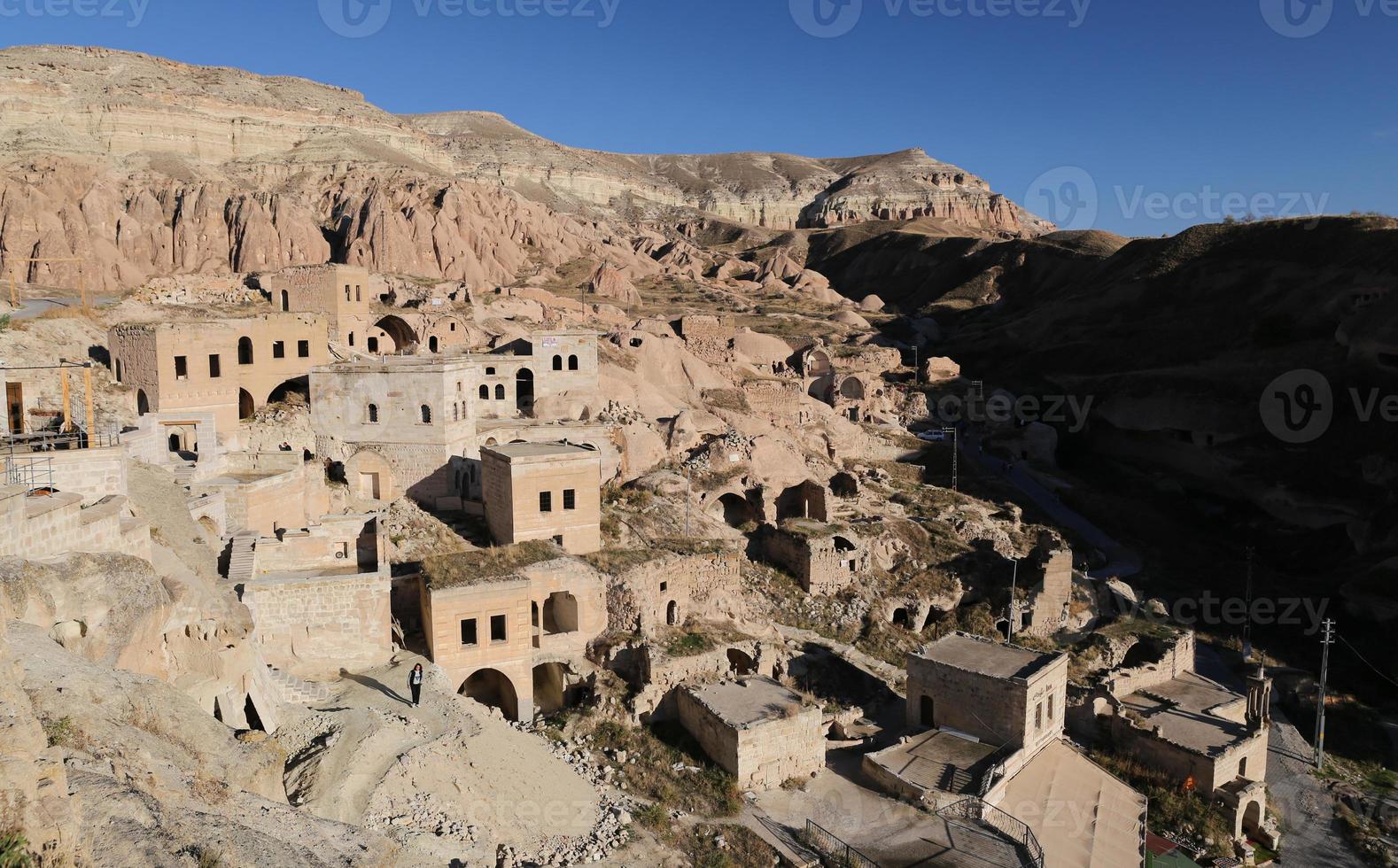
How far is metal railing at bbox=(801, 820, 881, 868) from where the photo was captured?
568 inches

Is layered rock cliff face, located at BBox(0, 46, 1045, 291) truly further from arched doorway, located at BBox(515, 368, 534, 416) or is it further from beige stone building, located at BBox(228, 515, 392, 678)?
beige stone building, located at BBox(228, 515, 392, 678)

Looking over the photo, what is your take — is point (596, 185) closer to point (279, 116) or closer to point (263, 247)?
point (279, 116)

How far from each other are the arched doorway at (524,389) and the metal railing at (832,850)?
16991 millimetres

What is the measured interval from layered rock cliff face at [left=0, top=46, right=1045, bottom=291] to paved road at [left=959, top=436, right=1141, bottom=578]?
93.0 feet

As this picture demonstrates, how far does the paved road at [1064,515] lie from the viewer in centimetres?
3042

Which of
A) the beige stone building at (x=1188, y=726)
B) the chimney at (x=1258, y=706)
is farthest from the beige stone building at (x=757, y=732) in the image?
the chimney at (x=1258, y=706)

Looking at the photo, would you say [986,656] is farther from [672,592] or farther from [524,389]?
[524,389]

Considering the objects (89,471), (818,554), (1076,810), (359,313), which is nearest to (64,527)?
(89,471)

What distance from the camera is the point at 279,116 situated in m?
68.4

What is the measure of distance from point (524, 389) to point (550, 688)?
12432 mm

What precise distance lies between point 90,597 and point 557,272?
165 ft

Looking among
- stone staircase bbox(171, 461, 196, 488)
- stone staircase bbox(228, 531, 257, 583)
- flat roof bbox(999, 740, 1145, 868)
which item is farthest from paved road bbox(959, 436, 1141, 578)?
stone staircase bbox(171, 461, 196, 488)

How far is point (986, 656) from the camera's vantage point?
19.3 metres

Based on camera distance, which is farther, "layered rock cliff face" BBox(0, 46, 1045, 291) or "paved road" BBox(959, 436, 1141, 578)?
"layered rock cliff face" BBox(0, 46, 1045, 291)
